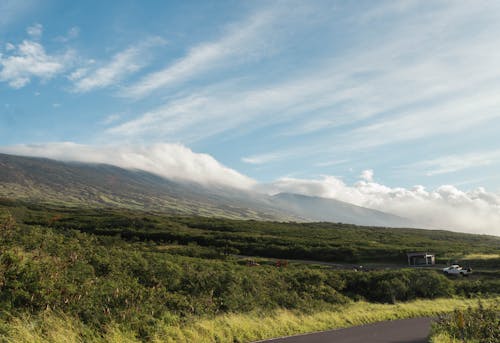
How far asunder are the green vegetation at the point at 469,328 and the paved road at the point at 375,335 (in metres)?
1.52

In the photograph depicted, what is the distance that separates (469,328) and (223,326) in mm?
10401

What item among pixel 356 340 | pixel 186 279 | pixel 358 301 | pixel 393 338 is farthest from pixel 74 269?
pixel 358 301

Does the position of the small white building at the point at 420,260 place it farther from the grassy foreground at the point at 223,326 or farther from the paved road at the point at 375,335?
the paved road at the point at 375,335

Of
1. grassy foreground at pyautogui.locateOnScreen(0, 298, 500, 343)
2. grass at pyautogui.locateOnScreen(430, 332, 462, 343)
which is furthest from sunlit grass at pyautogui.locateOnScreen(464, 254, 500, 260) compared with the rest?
grass at pyautogui.locateOnScreen(430, 332, 462, 343)

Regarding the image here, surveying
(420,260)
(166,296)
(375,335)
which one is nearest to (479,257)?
(420,260)

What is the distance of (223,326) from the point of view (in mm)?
16922

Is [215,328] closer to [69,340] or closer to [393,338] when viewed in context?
[69,340]

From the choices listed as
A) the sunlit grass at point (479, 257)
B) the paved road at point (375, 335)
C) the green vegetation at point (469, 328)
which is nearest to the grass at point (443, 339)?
the green vegetation at point (469, 328)

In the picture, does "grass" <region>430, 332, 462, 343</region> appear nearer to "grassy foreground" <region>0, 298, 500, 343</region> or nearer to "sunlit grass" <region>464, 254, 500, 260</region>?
"grassy foreground" <region>0, 298, 500, 343</region>

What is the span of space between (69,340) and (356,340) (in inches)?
484

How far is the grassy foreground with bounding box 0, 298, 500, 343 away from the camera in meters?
12.2

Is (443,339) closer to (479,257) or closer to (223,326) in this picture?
(223,326)

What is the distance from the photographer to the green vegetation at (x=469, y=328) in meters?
15.7

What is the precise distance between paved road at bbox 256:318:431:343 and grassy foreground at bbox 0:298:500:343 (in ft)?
2.71
